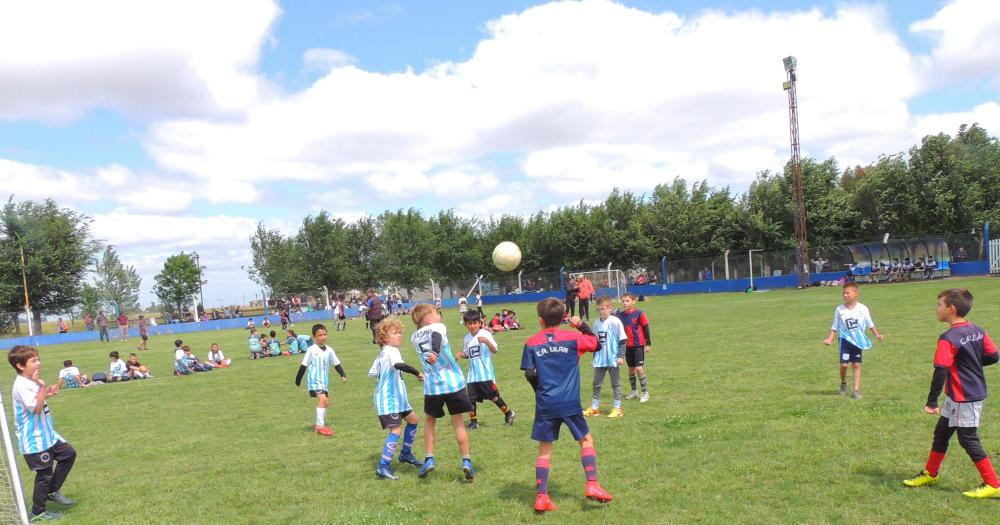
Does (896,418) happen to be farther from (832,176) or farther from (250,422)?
(832,176)

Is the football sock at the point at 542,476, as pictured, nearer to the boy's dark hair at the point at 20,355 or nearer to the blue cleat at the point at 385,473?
the blue cleat at the point at 385,473

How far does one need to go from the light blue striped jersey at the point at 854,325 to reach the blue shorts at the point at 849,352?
0.15 feet

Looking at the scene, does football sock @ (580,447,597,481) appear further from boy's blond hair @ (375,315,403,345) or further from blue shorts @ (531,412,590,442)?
boy's blond hair @ (375,315,403,345)

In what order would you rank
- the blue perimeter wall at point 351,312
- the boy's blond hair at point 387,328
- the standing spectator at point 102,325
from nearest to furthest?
the boy's blond hair at point 387,328 < the standing spectator at point 102,325 < the blue perimeter wall at point 351,312

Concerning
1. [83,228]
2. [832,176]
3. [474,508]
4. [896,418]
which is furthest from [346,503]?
[83,228]

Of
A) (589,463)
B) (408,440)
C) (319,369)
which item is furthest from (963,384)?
(319,369)

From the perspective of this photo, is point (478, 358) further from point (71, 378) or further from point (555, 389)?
point (71, 378)

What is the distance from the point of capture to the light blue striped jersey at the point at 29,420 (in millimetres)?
6594

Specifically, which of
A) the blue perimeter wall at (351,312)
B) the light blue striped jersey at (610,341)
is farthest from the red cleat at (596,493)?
the blue perimeter wall at (351,312)

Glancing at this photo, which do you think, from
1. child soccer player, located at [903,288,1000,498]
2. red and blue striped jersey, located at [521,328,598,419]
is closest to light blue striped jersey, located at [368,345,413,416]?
red and blue striped jersey, located at [521,328,598,419]

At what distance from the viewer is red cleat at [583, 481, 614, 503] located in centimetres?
580

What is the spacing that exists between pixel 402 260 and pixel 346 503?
2291 inches

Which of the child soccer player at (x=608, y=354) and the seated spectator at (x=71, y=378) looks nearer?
the child soccer player at (x=608, y=354)

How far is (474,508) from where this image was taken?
19.8ft
